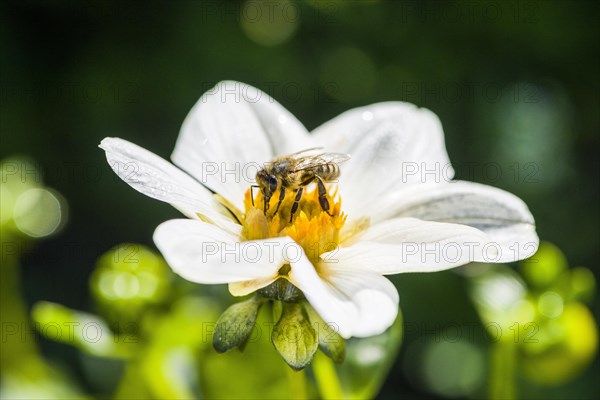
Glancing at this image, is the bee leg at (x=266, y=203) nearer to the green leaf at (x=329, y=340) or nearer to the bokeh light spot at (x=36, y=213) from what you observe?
the green leaf at (x=329, y=340)

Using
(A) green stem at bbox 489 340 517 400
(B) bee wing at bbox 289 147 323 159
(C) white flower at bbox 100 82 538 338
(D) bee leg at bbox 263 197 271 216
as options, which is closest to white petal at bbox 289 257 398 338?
(C) white flower at bbox 100 82 538 338

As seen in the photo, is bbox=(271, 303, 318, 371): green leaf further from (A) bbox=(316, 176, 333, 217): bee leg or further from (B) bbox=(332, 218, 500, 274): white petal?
(A) bbox=(316, 176, 333, 217): bee leg

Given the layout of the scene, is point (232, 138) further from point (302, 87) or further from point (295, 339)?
point (302, 87)

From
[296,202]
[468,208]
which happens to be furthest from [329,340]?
[468,208]

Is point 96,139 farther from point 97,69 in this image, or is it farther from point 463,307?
point 463,307

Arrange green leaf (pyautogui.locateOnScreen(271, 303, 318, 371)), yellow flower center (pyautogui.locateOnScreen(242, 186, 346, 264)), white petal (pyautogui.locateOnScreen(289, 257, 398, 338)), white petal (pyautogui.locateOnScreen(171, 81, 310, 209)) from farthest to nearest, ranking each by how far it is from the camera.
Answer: white petal (pyautogui.locateOnScreen(171, 81, 310, 209)), yellow flower center (pyautogui.locateOnScreen(242, 186, 346, 264)), green leaf (pyautogui.locateOnScreen(271, 303, 318, 371)), white petal (pyautogui.locateOnScreen(289, 257, 398, 338))

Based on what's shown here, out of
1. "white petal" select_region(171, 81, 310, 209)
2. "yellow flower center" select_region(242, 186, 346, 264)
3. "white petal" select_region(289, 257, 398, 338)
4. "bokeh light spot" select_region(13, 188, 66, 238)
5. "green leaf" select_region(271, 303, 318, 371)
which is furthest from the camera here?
"bokeh light spot" select_region(13, 188, 66, 238)
